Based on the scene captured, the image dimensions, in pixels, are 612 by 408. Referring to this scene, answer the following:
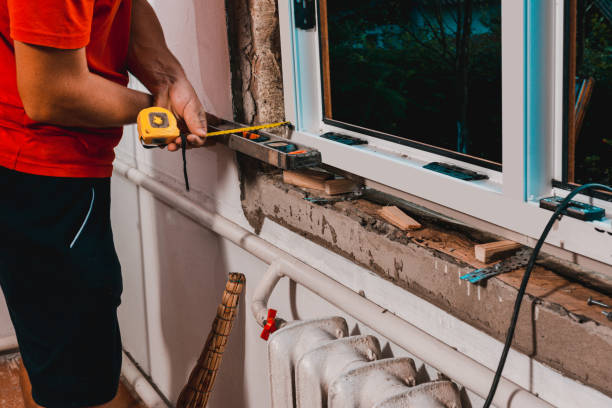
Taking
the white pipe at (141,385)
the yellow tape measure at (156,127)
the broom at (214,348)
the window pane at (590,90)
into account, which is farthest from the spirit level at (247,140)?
the white pipe at (141,385)

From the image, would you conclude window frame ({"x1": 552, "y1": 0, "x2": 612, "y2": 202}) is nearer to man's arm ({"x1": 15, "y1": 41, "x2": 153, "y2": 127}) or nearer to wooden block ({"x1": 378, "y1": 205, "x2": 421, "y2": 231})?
wooden block ({"x1": 378, "y1": 205, "x2": 421, "y2": 231})

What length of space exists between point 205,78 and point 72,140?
394 mm

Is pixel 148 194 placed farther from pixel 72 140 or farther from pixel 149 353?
pixel 72 140

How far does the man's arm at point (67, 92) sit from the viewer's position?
112 cm

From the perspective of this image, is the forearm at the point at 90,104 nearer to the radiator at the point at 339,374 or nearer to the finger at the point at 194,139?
the finger at the point at 194,139

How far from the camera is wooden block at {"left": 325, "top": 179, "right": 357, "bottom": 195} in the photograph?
138cm

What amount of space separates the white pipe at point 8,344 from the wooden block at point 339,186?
6.46 ft

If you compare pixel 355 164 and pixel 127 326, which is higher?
pixel 355 164

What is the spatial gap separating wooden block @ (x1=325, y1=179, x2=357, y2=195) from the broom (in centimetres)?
36

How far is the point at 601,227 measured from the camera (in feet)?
2.88

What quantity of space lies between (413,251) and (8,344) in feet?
7.42

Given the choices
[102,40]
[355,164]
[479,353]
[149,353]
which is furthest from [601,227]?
[149,353]

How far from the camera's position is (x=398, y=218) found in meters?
1.20

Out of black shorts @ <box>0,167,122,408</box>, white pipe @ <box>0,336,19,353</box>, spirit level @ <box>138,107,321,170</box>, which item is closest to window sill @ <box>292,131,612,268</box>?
spirit level @ <box>138,107,321,170</box>
